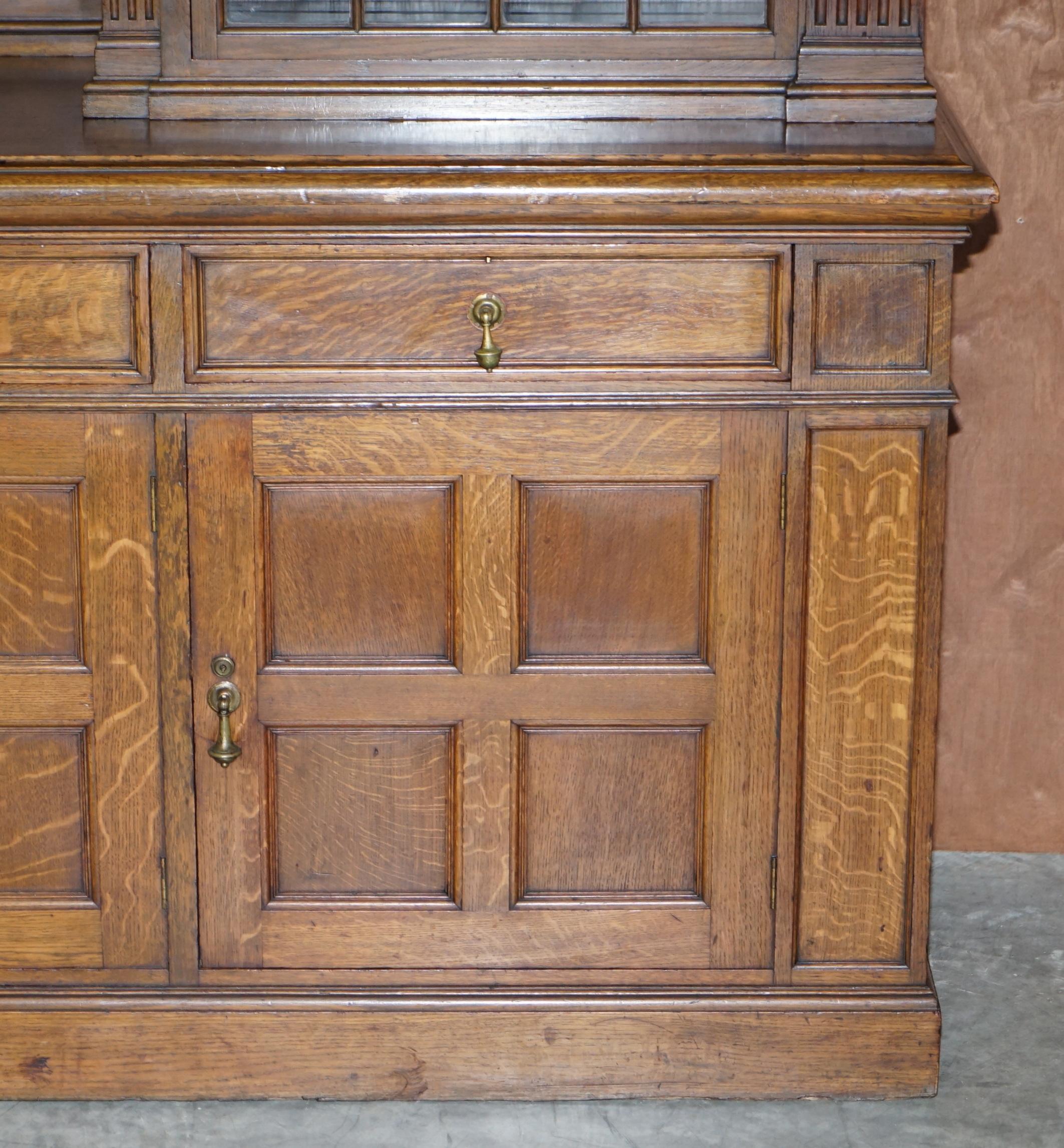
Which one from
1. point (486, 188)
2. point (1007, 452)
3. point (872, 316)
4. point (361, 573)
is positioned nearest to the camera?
point (486, 188)

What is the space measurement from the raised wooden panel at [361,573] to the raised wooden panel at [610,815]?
0.68 ft

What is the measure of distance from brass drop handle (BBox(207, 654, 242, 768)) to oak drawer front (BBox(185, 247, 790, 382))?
1.23 feet

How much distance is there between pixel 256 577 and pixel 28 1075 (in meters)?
0.78

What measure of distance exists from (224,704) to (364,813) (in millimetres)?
239

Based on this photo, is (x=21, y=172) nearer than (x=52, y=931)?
Yes

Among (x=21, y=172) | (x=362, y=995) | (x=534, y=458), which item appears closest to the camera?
(x=21, y=172)

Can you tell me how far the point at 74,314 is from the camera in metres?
2.17

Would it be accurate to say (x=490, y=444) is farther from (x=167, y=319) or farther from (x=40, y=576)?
(x=40, y=576)

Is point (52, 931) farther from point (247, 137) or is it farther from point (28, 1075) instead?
point (247, 137)

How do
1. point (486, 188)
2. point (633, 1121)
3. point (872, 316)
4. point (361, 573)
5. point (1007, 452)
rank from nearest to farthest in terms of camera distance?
point (486, 188)
point (872, 316)
point (361, 573)
point (633, 1121)
point (1007, 452)

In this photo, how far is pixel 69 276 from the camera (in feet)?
7.07

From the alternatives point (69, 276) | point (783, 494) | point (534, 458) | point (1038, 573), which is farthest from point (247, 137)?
point (1038, 573)

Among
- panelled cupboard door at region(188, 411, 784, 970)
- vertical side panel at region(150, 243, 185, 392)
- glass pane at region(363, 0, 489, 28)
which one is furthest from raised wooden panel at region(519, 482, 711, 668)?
glass pane at region(363, 0, 489, 28)

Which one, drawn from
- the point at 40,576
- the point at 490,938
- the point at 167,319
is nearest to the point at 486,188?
the point at 167,319
